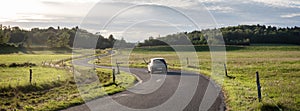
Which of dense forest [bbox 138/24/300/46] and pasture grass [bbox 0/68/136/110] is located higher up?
dense forest [bbox 138/24/300/46]

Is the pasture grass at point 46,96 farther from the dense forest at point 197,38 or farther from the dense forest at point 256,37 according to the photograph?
the dense forest at point 256,37

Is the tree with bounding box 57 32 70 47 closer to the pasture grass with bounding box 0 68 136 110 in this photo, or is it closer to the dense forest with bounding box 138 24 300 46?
the dense forest with bounding box 138 24 300 46

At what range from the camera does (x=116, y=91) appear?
61.2ft

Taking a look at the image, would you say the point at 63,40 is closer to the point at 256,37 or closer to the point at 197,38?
the point at 197,38

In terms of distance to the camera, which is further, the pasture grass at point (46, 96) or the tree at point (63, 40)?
the tree at point (63, 40)

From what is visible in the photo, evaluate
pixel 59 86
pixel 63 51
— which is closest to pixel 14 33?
pixel 63 51

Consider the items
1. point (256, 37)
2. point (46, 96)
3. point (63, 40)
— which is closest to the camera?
point (46, 96)

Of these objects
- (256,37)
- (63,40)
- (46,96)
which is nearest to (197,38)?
(256,37)

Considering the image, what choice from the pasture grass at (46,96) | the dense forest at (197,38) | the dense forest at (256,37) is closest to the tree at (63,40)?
the dense forest at (197,38)

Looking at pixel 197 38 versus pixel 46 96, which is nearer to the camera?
pixel 46 96

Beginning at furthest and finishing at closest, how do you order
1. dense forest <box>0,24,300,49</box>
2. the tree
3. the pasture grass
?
the tree
dense forest <box>0,24,300,49</box>
the pasture grass

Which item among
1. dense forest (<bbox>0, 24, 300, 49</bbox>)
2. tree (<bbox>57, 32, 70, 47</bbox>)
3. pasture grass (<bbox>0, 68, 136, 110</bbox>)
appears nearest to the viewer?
pasture grass (<bbox>0, 68, 136, 110</bbox>)

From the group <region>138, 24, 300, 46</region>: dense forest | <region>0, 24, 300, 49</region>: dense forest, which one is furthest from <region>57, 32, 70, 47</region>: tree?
<region>138, 24, 300, 46</region>: dense forest

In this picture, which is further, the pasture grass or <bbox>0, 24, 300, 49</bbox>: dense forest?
<bbox>0, 24, 300, 49</bbox>: dense forest
